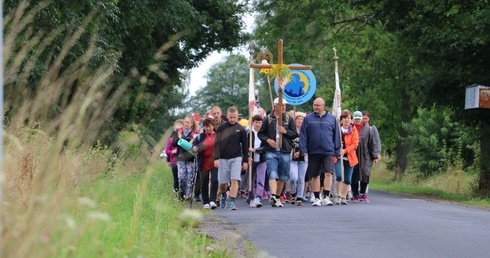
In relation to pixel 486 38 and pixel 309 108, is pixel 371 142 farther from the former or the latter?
pixel 309 108

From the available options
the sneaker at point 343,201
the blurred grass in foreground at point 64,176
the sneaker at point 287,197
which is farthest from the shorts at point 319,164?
the blurred grass in foreground at point 64,176

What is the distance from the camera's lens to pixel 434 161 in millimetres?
37906

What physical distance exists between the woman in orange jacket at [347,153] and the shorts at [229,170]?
2.92 meters

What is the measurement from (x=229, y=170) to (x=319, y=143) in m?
1.68

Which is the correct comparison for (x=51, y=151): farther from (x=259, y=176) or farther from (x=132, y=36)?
(x=132, y=36)

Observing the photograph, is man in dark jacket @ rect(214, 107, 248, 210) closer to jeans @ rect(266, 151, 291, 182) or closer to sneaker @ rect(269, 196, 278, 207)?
sneaker @ rect(269, 196, 278, 207)

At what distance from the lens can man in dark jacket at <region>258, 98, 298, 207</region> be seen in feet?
63.1

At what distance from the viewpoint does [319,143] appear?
18.9 meters

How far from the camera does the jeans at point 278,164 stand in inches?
760

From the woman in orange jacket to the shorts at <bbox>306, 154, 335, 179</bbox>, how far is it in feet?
4.93

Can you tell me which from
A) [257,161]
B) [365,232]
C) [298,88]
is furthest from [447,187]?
[365,232]

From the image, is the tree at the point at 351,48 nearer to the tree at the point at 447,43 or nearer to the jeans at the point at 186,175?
the tree at the point at 447,43

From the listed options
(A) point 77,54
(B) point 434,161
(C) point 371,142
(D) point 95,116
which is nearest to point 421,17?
(C) point 371,142

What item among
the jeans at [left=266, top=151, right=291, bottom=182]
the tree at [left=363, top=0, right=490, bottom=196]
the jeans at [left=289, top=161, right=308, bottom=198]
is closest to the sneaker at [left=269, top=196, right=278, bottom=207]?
the jeans at [left=266, top=151, right=291, bottom=182]
